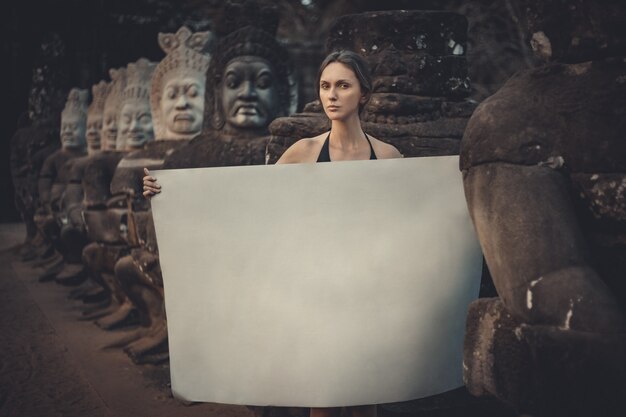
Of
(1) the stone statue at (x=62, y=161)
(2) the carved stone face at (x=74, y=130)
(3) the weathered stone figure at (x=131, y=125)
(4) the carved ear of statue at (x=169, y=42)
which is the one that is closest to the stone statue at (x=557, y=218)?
(4) the carved ear of statue at (x=169, y=42)

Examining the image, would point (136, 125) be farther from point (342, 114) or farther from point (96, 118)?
point (342, 114)

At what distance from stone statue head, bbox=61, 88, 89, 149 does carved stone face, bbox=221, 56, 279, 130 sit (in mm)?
4240

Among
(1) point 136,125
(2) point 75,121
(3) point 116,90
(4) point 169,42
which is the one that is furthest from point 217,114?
(2) point 75,121

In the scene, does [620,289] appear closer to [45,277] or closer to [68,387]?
[68,387]

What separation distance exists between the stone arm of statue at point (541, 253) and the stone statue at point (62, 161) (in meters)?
6.33

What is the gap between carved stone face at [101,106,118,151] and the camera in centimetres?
598

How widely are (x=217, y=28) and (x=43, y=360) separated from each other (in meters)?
3.50

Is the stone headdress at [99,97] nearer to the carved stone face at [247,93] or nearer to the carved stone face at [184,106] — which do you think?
the carved stone face at [184,106]

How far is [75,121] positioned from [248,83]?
4.36m

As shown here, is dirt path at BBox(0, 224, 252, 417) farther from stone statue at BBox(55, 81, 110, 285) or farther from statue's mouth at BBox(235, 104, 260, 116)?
statue's mouth at BBox(235, 104, 260, 116)

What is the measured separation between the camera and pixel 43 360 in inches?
178

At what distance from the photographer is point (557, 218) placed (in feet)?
4.91

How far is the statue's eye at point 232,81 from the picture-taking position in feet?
12.8

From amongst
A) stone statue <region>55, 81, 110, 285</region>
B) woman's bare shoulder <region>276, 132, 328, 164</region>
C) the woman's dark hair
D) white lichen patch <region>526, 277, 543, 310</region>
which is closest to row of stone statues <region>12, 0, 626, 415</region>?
white lichen patch <region>526, 277, 543, 310</region>
